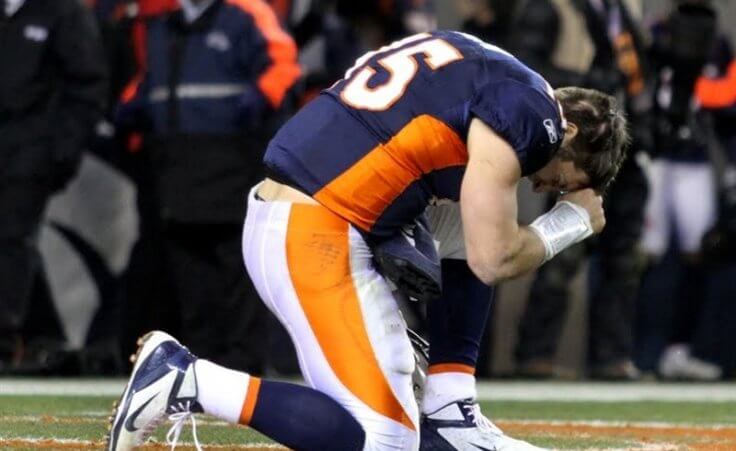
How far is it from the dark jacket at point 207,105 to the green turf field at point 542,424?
1.44 meters

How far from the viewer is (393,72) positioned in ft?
16.2

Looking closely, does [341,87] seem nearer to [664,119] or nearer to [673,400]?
[673,400]

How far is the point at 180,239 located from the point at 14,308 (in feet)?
2.67

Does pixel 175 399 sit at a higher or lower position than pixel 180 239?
higher

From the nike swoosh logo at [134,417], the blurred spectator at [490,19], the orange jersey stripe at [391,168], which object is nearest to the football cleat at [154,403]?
the nike swoosh logo at [134,417]

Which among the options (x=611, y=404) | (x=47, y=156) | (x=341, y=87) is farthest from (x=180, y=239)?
(x=341, y=87)

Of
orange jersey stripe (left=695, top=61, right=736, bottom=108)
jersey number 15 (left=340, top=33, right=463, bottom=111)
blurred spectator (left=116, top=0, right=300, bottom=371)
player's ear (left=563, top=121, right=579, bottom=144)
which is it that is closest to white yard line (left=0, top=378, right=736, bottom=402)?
blurred spectator (left=116, top=0, right=300, bottom=371)

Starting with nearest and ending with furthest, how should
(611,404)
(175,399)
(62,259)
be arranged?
(175,399) < (611,404) < (62,259)

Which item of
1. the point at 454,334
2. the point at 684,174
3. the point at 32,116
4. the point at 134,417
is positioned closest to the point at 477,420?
the point at 454,334

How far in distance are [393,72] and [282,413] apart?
2.91 ft

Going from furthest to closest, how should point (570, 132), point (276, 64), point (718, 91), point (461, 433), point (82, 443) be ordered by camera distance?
point (718, 91)
point (276, 64)
point (82, 443)
point (461, 433)
point (570, 132)

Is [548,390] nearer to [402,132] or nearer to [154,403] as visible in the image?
[402,132]

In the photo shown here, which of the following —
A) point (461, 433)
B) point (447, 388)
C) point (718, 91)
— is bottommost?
point (718, 91)

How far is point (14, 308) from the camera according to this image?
356 inches
